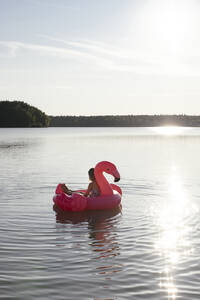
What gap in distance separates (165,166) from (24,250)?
18354 millimetres

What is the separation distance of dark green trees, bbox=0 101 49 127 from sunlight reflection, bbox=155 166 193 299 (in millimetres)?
122580

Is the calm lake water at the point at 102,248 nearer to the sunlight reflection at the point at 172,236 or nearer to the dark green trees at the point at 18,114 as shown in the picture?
the sunlight reflection at the point at 172,236

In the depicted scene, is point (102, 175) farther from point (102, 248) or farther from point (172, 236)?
point (102, 248)

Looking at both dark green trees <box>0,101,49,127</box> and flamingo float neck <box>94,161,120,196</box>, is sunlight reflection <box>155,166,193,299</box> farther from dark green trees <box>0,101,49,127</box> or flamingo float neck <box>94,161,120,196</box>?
dark green trees <box>0,101,49,127</box>

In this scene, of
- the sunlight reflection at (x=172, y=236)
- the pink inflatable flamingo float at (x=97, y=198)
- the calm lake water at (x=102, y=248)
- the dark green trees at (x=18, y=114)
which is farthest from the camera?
the dark green trees at (x=18, y=114)

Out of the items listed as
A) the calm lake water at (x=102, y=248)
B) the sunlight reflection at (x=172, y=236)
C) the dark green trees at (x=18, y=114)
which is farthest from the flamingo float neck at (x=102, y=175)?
the dark green trees at (x=18, y=114)

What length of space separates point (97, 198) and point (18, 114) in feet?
412

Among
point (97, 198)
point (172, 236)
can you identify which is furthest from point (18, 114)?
point (172, 236)

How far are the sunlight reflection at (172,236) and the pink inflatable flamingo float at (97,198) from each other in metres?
1.52

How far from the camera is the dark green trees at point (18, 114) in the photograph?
13388cm

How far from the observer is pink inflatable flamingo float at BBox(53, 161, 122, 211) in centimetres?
1193

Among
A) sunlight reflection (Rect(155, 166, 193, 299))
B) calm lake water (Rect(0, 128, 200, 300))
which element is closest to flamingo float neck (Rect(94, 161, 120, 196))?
calm lake water (Rect(0, 128, 200, 300))

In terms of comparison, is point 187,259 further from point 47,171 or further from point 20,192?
point 47,171

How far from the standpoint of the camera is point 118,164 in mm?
26375
